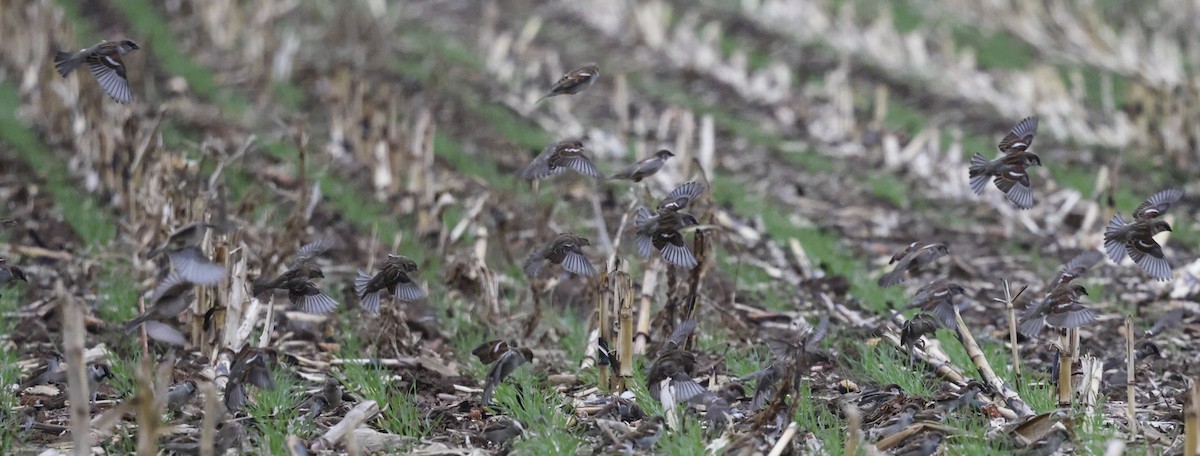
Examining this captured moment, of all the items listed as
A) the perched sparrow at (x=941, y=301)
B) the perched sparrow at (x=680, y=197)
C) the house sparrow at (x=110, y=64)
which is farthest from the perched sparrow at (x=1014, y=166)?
the house sparrow at (x=110, y=64)

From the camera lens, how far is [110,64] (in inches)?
135

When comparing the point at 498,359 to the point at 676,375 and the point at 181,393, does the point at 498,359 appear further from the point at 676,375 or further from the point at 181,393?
the point at 181,393

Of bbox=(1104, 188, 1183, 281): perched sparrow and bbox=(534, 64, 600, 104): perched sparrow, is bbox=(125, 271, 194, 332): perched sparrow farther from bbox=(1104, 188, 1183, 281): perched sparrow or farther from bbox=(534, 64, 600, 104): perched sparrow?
bbox=(1104, 188, 1183, 281): perched sparrow

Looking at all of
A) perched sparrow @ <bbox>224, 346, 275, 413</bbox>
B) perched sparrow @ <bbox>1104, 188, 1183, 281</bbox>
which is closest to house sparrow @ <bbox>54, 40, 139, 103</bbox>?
perched sparrow @ <bbox>224, 346, 275, 413</bbox>

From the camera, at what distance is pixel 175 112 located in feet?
25.7

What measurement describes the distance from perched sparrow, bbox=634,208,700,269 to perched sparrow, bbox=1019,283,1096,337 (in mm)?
1091

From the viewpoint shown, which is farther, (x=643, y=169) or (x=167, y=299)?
(x=643, y=169)

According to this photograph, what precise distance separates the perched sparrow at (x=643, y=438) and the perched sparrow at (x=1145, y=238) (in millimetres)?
1523

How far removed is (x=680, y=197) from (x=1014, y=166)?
1089 mm

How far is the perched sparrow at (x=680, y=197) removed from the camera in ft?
11.7

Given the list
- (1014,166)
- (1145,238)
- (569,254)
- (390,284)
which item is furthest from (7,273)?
(1145,238)

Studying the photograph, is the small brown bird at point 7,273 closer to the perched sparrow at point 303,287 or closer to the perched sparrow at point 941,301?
the perched sparrow at point 303,287

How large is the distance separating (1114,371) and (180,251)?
341cm

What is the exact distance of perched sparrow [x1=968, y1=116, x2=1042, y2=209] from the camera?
11.5 ft
